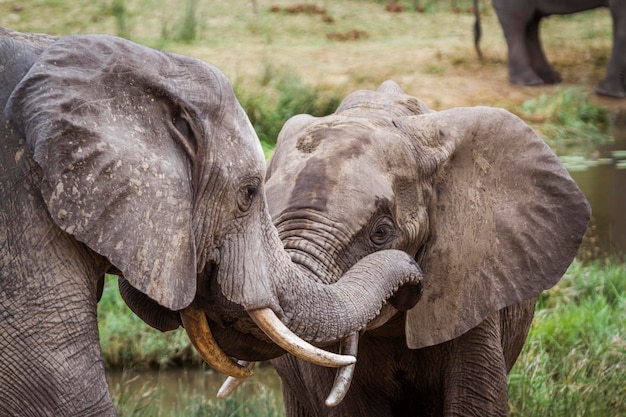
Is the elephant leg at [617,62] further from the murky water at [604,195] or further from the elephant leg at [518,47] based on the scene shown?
the murky water at [604,195]

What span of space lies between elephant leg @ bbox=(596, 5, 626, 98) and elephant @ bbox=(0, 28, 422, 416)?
344 inches

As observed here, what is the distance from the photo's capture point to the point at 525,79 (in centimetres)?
1167

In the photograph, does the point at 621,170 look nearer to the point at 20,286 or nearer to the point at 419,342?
the point at 419,342

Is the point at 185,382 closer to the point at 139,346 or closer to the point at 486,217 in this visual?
the point at 139,346

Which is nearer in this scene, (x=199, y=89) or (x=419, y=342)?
(x=199, y=89)

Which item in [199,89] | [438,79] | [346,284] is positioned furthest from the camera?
[438,79]

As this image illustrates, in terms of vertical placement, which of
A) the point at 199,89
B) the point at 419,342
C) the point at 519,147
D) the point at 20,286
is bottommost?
the point at 419,342

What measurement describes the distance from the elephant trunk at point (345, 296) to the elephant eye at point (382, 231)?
16 cm

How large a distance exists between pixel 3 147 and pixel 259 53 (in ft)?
28.4

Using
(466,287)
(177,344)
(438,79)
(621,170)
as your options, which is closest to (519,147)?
(466,287)

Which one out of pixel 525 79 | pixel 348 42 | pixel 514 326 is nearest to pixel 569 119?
pixel 525 79

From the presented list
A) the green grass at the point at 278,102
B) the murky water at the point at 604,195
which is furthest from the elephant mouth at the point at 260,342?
the green grass at the point at 278,102

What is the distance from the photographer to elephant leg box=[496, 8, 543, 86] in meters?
11.7

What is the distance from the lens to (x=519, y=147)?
4.26 metres
